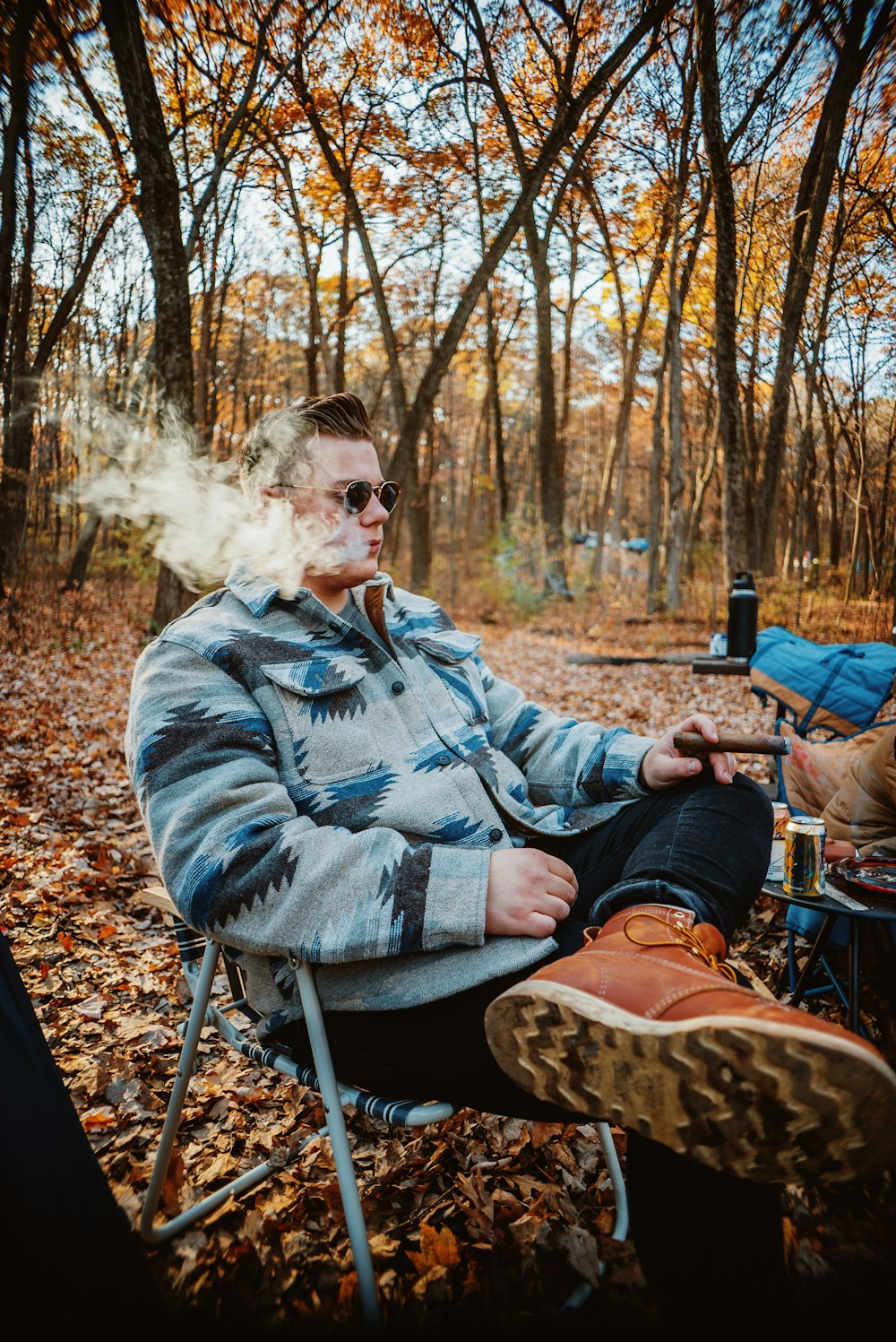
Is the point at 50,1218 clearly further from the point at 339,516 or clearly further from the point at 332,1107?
the point at 339,516

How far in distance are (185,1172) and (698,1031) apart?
1515 millimetres

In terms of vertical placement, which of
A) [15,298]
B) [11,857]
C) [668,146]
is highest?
[668,146]

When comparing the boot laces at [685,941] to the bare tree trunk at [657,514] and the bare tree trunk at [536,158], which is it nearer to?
the bare tree trunk at [536,158]

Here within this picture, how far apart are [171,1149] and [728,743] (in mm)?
1444

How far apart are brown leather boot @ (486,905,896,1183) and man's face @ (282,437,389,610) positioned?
102 cm

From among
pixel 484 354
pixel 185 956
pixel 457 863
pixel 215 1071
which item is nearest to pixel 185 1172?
pixel 215 1071

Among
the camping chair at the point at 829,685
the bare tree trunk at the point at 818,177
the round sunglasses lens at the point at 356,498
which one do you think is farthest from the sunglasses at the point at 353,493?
the camping chair at the point at 829,685

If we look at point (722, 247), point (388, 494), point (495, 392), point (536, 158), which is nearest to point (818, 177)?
point (722, 247)

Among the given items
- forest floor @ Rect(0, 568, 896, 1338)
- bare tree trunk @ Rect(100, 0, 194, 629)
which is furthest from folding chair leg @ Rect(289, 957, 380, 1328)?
bare tree trunk @ Rect(100, 0, 194, 629)

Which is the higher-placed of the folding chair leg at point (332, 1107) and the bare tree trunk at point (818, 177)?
the bare tree trunk at point (818, 177)

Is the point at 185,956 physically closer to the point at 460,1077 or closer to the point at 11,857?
the point at 460,1077

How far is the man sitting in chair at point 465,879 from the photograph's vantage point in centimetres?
81

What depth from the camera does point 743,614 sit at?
5.35m

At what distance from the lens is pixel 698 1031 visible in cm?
80
